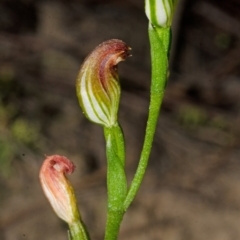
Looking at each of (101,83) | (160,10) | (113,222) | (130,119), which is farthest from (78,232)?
(130,119)

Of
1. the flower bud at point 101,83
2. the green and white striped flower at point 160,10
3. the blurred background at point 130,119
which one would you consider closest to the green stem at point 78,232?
the flower bud at point 101,83

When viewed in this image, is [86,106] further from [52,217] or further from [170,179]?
[170,179]

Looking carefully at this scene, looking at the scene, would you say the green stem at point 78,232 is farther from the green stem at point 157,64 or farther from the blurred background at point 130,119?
the blurred background at point 130,119

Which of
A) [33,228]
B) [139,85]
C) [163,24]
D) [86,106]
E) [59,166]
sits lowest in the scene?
[33,228]

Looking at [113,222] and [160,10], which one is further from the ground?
[160,10]

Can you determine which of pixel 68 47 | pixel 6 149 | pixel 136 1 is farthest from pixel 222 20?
pixel 6 149

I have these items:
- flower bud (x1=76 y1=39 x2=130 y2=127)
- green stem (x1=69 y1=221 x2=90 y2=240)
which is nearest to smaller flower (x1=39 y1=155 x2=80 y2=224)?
green stem (x1=69 y1=221 x2=90 y2=240)

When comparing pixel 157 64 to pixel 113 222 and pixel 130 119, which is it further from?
pixel 130 119
